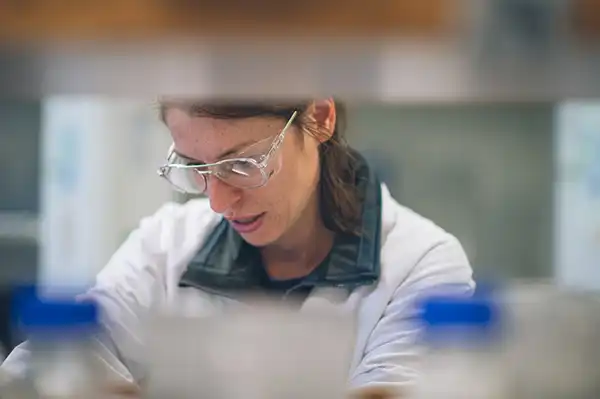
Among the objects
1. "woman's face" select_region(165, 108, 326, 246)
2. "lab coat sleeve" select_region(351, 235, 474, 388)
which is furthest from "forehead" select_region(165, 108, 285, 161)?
"lab coat sleeve" select_region(351, 235, 474, 388)

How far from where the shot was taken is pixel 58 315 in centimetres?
66

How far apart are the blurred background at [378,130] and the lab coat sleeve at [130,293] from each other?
0.02 metres

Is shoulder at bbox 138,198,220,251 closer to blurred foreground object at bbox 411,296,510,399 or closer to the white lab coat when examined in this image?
the white lab coat

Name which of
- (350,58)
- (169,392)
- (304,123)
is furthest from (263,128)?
(169,392)

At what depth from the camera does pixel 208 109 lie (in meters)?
0.69

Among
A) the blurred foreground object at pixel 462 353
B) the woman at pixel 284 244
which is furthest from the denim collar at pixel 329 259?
the blurred foreground object at pixel 462 353

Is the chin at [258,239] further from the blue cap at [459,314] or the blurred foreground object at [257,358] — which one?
the blue cap at [459,314]

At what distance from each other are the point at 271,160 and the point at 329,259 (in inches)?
4.9

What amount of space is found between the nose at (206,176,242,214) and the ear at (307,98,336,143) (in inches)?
4.1

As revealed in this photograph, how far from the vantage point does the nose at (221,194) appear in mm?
733

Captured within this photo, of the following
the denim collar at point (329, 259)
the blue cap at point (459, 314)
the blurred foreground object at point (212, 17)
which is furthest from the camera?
the denim collar at point (329, 259)

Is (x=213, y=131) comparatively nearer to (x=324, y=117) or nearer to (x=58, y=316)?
(x=324, y=117)

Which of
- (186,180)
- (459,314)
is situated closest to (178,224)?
(186,180)

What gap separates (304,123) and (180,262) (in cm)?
21
